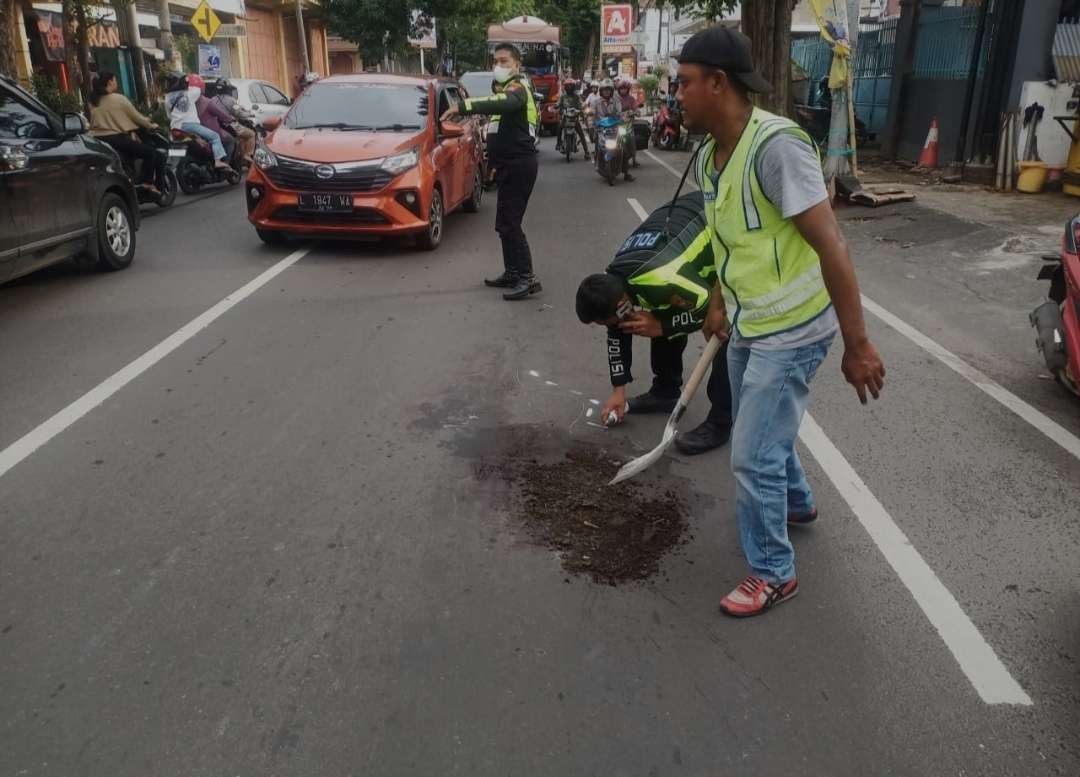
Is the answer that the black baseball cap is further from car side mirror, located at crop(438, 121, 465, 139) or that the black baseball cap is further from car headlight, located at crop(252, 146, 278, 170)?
car headlight, located at crop(252, 146, 278, 170)

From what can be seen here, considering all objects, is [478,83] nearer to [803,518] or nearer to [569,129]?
[569,129]

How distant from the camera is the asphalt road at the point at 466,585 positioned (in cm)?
250

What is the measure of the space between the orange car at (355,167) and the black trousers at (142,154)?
3.05m

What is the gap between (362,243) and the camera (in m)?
9.91

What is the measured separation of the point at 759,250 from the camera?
2699mm

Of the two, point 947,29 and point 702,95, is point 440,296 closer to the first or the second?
point 702,95

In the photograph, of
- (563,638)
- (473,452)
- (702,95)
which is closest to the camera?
(702,95)

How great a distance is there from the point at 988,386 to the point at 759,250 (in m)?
3.46

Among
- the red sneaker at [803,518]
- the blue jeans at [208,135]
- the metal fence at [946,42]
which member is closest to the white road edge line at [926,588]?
the red sneaker at [803,518]

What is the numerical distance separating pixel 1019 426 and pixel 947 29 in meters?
13.7

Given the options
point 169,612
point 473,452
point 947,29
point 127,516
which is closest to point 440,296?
point 473,452

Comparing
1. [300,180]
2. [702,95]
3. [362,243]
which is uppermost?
[702,95]

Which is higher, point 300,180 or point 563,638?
point 300,180

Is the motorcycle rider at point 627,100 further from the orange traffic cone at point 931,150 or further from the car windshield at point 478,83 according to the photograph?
the orange traffic cone at point 931,150
